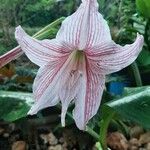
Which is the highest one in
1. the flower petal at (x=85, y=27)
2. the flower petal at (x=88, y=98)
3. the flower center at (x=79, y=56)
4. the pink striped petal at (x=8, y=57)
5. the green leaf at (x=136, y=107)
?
the flower petal at (x=85, y=27)

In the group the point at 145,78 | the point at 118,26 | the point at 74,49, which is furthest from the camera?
the point at 118,26

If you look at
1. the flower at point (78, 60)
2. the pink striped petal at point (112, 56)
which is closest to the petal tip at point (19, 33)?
the flower at point (78, 60)

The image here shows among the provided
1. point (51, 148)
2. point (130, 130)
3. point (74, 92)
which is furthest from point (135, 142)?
point (74, 92)

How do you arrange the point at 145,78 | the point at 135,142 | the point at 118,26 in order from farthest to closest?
the point at 118,26 < the point at 145,78 < the point at 135,142

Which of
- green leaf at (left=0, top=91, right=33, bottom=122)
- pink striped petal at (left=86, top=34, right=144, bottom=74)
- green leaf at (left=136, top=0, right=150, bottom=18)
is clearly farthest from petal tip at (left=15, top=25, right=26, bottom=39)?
green leaf at (left=136, top=0, right=150, bottom=18)

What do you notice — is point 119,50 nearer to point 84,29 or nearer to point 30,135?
point 84,29

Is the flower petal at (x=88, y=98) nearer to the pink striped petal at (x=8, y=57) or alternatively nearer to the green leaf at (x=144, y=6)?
the pink striped petal at (x=8, y=57)

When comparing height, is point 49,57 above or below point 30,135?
above
